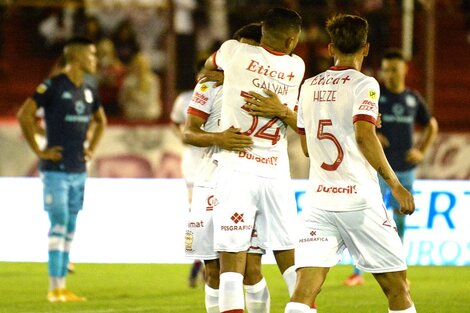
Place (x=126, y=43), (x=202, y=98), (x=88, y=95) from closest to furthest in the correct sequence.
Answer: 1. (x=202, y=98)
2. (x=88, y=95)
3. (x=126, y=43)

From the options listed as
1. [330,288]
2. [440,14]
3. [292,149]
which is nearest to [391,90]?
[330,288]

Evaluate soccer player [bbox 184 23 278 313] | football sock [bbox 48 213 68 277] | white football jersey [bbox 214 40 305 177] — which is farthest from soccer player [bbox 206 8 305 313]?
football sock [bbox 48 213 68 277]

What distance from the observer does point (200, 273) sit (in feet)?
39.8

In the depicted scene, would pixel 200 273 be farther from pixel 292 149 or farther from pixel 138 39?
pixel 138 39

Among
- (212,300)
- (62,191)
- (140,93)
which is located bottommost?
(212,300)

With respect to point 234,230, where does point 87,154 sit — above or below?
below

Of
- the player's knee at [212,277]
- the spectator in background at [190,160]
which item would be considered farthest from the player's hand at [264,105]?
the spectator in background at [190,160]

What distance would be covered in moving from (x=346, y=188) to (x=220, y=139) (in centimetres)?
101

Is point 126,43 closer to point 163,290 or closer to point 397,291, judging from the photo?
point 163,290

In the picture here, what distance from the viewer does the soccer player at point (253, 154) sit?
24.1 ft

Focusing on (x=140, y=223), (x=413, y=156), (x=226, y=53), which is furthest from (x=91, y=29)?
(x=226, y=53)

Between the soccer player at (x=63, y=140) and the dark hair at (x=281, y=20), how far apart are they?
3878 mm

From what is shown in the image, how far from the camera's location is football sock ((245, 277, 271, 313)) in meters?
7.70

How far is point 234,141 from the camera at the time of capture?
24.2 ft
